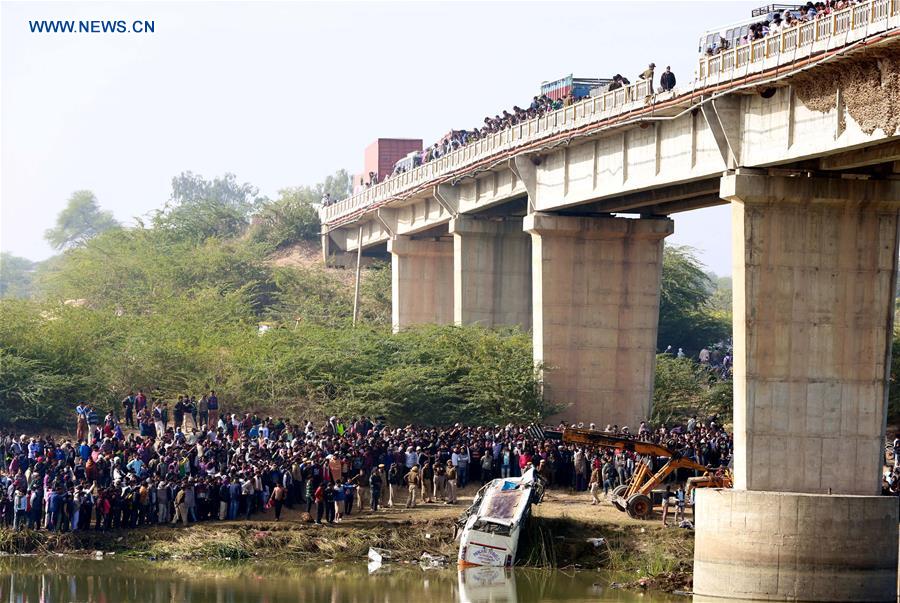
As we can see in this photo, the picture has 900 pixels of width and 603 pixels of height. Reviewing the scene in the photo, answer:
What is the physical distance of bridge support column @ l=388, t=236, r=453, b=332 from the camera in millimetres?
66312

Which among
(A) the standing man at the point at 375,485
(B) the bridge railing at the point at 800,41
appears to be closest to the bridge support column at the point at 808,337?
(B) the bridge railing at the point at 800,41

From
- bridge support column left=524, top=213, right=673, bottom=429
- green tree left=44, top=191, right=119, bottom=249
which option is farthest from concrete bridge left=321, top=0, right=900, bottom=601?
green tree left=44, top=191, right=119, bottom=249

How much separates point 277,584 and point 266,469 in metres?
4.48

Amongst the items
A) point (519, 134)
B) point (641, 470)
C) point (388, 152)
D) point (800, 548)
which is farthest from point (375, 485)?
point (388, 152)

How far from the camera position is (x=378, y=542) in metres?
35.5

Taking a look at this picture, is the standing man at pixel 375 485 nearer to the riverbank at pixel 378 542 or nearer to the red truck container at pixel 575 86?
the riverbank at pixel 378 542

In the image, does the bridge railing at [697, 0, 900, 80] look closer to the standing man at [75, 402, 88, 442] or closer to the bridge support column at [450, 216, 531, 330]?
the standing man at [75, 402, 88, 442]

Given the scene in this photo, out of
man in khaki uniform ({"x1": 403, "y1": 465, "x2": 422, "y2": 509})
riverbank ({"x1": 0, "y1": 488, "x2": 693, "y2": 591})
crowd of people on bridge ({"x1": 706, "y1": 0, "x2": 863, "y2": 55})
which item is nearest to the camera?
crowd of people on bridge ({"x1": 706, "y1": 0, "x2": 863, "y2": 55})

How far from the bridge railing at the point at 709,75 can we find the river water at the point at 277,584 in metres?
11.5

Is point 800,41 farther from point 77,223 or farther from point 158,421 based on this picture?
→ point 77,223

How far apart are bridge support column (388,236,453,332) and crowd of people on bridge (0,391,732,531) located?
2225cm

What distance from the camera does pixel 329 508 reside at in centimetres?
3647

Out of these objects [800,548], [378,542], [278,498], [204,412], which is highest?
[204,412]

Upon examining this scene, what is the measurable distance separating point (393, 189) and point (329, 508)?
99.1 ft
